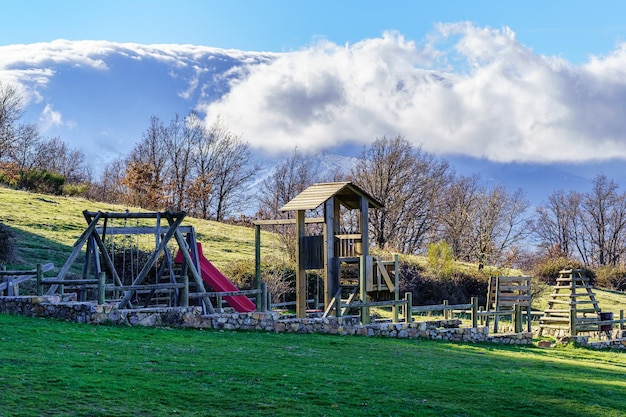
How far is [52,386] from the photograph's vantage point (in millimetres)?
11125

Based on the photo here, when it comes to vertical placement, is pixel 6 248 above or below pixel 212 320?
above

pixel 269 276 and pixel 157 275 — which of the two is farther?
pixel 269 276

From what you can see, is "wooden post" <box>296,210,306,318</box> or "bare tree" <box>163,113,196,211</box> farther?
"bare tree" <box>163,113,196,211</box>

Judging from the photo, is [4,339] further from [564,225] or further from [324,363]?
[564,225]

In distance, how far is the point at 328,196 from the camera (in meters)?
23.4

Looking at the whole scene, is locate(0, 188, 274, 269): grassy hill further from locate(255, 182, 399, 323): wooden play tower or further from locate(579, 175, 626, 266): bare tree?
locate(579, 175, 626, 266): bare tree

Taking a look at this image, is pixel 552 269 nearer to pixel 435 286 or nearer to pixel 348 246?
pixel 435 286

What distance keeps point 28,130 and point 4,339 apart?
216 feet

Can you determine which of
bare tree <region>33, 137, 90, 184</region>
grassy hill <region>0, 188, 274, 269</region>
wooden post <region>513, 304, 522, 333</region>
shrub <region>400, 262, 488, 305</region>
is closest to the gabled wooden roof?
wooden post <region>513, 304, 522, 333</region>

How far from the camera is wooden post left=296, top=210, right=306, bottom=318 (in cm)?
2309

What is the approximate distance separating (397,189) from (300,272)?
1390 inches

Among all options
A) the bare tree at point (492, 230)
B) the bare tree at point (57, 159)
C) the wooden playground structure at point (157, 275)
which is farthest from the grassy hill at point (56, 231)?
the bare tree at point (57, 159)

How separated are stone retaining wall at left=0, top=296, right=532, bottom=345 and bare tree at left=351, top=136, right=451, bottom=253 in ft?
100

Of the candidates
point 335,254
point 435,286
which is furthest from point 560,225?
point 335,254
